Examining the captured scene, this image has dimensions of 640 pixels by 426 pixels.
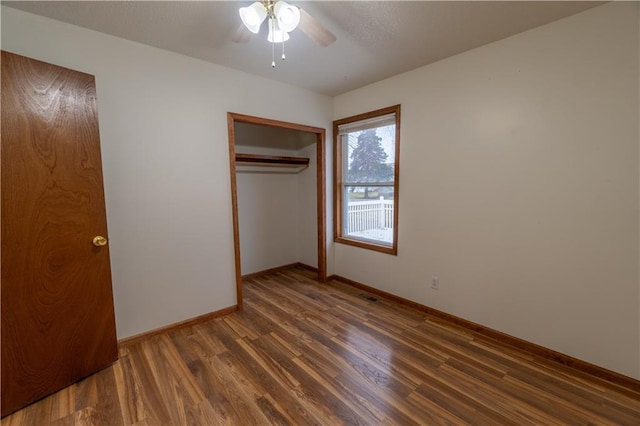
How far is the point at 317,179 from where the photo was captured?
141 inches

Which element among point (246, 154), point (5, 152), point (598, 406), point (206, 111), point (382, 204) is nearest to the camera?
point (5, 152)

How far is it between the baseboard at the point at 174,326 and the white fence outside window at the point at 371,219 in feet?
5.64

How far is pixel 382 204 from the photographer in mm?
3195

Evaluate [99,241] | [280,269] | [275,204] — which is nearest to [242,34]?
[99,241]

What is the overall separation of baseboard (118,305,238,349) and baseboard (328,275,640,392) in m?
1.74

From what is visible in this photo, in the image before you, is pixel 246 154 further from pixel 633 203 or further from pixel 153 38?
pixel 633 203

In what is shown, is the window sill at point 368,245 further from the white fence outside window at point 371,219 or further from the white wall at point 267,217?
the white wall at point 267,217

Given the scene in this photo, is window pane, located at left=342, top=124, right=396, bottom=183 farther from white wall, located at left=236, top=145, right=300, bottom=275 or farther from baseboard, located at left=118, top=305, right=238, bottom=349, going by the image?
baseboard, located at left=118, top=305, right=238, bottom=349

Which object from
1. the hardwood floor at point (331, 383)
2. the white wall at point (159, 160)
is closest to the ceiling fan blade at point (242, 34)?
the white wall at point (159, 160)

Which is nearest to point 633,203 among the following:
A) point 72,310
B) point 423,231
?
point 423,231

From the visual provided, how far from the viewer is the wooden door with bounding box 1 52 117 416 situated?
60.5 inches

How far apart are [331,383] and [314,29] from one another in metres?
2.21

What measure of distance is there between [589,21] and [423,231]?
1.85 m

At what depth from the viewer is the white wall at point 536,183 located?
1729 millimetres
